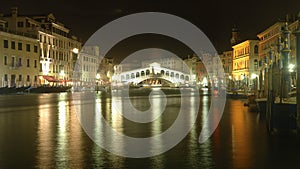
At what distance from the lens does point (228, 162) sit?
9406 mm

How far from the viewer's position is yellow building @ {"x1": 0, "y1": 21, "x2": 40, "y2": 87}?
6328 cm

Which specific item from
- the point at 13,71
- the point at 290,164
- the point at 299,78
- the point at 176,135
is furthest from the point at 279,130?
the point at 13,71

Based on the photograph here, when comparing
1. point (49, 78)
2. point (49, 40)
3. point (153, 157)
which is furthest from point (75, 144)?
point (49, 40)

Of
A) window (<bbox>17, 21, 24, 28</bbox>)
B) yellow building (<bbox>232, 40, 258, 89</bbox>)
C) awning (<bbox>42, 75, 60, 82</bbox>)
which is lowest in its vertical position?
awning (<bbox>42, 75, 60, 82</bbox>)

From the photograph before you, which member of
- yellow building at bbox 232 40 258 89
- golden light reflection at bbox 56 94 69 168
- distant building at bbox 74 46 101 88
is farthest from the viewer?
distant building at bbox 74 46 101 88

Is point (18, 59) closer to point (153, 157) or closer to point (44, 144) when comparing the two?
point (44, 144)

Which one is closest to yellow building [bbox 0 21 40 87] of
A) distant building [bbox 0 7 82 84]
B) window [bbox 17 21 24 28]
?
distant building [bbox 0 7 82 84]

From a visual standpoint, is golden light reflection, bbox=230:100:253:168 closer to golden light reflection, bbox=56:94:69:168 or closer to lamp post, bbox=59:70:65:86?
golden light reflection, bbox=56:94:69:168

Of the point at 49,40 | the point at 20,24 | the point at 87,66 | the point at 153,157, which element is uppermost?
the point at 20,24

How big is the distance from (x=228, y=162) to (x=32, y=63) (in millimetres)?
67076

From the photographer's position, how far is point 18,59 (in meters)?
67.5

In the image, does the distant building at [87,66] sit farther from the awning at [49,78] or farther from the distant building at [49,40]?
the awning at [49,78]

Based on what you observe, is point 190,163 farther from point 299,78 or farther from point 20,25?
point 20,25

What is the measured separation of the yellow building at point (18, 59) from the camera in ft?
208
